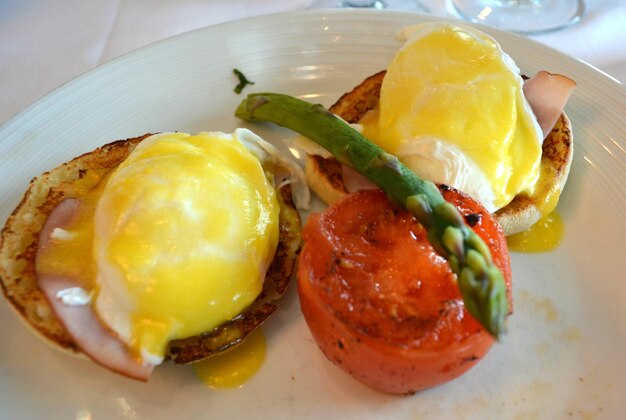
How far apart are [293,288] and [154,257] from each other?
2.24 feet

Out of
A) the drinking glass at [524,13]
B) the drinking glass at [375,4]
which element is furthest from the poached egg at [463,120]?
the drinking glass at [375,4]

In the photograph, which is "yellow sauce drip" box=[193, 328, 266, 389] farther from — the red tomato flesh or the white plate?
the red tomato flesh

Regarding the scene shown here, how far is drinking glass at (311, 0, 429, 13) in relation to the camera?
422cm

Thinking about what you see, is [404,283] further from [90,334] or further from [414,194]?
[90,334]

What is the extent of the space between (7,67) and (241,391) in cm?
301

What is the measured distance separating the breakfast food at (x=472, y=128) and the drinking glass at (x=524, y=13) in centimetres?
151

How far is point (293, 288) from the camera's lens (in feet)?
7.96

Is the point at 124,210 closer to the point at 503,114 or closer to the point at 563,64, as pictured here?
the point at 503,114

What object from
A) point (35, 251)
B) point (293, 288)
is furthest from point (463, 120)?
point (35, 251)

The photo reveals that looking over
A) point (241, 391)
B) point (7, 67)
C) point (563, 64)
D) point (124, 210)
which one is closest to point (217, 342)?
point (241, 391)

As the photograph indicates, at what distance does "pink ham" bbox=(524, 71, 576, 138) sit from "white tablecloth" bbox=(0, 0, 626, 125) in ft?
3.69

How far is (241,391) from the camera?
2094mm

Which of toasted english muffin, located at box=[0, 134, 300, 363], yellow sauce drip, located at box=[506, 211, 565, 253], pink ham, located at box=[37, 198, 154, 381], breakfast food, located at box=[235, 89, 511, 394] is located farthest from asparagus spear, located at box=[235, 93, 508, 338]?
pink ham, located at box=[37, 198, 154, 381]

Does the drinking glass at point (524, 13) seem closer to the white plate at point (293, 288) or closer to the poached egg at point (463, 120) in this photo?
the white plate at point (293, 288)
